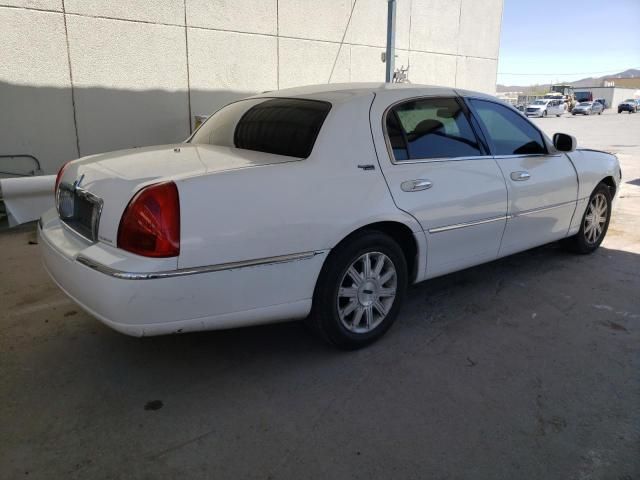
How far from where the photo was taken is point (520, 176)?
13.4 ft

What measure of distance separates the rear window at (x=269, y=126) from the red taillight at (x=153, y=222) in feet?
2.80

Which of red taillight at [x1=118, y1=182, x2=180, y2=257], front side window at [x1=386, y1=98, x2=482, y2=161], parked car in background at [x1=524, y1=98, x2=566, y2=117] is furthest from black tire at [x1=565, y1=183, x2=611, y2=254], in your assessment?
parked car in background at [x1=524, y1=98, x2=566, y2=117]

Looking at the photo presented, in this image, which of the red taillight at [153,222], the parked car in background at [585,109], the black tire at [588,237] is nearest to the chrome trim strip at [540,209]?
the black tire at [588,237]

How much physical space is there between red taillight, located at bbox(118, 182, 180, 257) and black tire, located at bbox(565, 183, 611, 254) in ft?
13.4

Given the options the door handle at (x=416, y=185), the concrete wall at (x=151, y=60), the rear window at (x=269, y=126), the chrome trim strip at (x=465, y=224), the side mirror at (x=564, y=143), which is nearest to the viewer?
the rear window at (x=269, y=126)

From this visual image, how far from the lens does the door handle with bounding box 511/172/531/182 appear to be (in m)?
4.02

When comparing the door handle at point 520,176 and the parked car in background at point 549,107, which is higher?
the parked car in background at point 549,107

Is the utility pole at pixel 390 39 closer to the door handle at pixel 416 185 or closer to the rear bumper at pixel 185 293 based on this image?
the door handle at pixel 416 185

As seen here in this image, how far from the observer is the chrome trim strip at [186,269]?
2449mm

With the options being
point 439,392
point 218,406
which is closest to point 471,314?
point 439,392

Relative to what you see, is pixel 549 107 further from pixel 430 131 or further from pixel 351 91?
pixel 351 91

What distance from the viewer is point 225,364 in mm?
3158

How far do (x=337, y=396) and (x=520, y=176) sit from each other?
233 centimetres

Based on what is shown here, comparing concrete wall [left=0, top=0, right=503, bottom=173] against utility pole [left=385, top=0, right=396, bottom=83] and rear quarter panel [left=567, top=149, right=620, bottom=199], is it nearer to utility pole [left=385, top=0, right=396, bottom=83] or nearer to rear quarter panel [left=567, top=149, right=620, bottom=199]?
utility pole [left=385, top=0, right=396, bottom=83]
